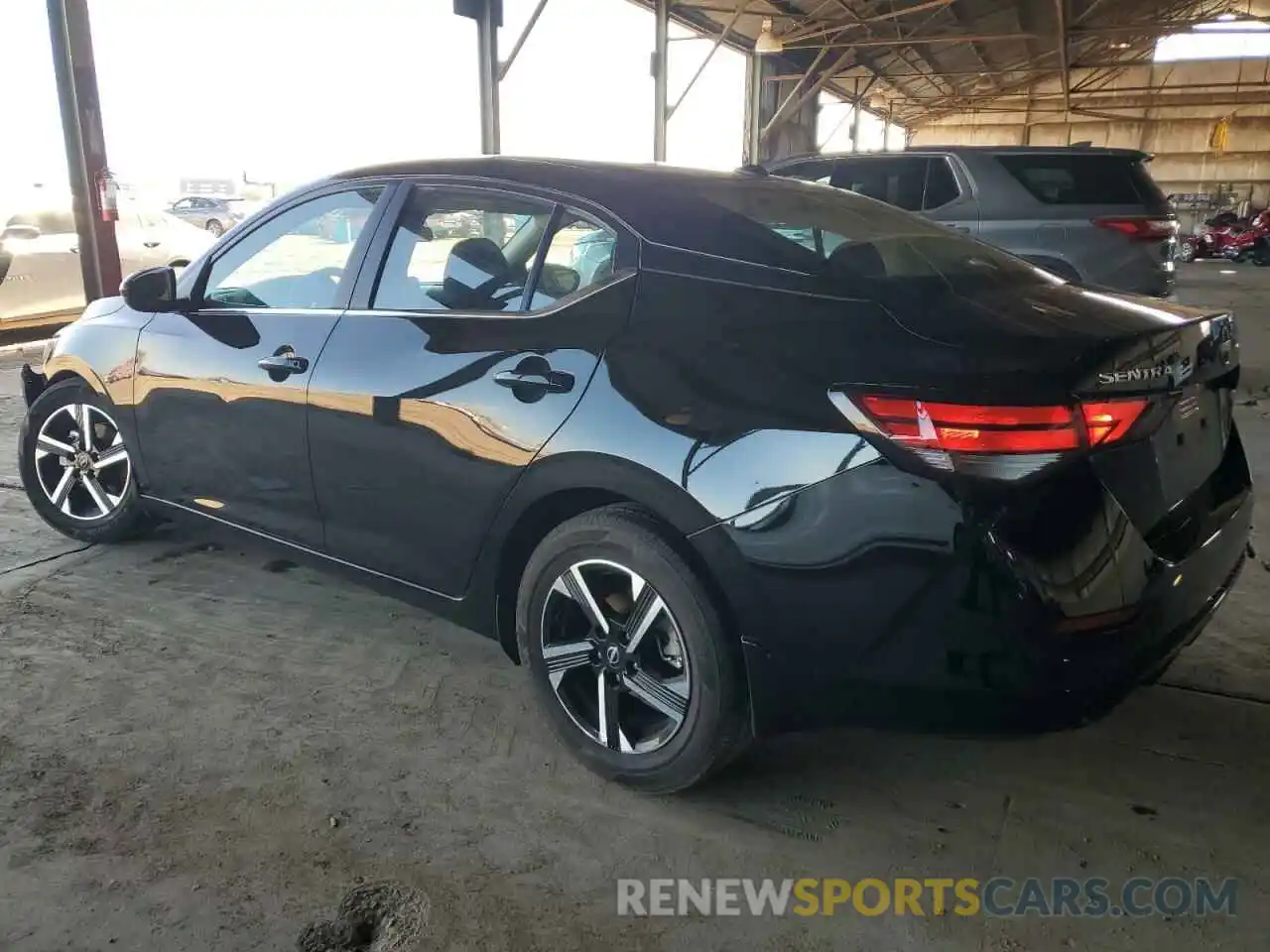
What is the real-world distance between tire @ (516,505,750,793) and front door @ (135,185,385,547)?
893 millimetres

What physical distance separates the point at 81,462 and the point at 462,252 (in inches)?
80.2

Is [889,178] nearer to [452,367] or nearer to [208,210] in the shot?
[452,367]

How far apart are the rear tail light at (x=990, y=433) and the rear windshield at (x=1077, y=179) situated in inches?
208

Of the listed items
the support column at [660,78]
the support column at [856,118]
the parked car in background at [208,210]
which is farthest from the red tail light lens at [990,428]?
the support column at [856,118]

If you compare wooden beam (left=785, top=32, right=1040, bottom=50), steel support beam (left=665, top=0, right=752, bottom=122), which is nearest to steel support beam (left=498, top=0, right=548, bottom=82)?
steel support beam (left=665, top=0, right=752, bottom=122)

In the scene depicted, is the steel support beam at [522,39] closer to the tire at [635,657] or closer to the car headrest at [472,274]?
the car headrest at [472,274]

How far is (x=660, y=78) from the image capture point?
548 inches

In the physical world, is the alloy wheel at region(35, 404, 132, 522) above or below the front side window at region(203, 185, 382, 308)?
below

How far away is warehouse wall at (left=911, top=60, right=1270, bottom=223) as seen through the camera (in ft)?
102

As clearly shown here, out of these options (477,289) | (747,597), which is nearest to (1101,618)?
(747,597)

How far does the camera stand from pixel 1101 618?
1.77 metres

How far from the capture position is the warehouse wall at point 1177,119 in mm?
31188

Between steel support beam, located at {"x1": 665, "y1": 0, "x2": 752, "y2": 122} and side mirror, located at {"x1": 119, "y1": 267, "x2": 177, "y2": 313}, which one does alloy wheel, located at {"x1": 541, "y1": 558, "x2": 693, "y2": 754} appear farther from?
steel support beam, located at {"x1": 665, "y1": 0, "x2": 752, "y2": 122}

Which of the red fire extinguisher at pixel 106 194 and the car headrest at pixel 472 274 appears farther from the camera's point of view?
the red fire extinguisher at pixel 106 194
